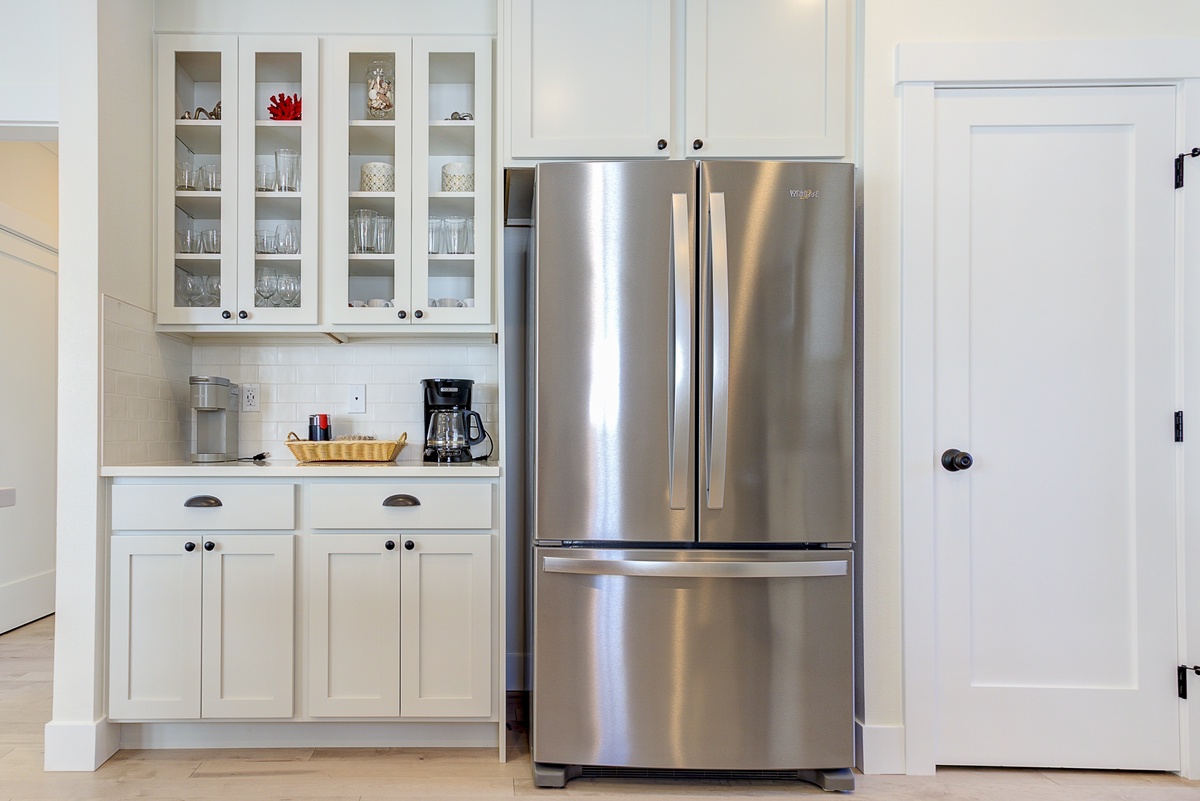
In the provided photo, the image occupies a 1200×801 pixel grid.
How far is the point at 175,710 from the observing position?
220 centimetres

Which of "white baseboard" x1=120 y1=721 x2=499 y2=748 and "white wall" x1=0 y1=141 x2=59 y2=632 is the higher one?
"white wall" x1=0 y1=141 x2=59 y2=632

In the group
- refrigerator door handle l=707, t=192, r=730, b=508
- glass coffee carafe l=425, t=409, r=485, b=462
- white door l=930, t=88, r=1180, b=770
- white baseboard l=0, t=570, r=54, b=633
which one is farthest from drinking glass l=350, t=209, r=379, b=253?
white baseboard l=0, t=570, r=54, b=633

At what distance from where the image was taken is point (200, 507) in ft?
7.30

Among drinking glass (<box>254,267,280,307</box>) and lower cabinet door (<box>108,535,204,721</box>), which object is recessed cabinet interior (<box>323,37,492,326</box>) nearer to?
drinking glass (<box>254,267,280,307</box>)

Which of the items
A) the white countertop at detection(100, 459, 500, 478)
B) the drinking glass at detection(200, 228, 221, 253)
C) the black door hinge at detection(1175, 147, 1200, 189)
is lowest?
the white countertop at detection(100, 459, 500, 478)

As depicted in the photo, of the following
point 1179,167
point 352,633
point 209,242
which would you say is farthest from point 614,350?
point 1179,167

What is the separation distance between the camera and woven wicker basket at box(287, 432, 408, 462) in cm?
249

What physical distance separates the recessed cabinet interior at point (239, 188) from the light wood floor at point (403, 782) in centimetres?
143

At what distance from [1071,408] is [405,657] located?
2.16m

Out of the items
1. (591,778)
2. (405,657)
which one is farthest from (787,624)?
(405,657)

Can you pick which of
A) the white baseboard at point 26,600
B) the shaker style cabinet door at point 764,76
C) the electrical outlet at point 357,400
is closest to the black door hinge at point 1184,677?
the shaker style cabinet door at point 764,76

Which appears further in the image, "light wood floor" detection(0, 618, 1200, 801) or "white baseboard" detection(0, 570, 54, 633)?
"white baseboard" detection(0, 570, 54, 633)

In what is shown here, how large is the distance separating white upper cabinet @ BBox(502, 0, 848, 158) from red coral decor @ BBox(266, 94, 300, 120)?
0.89m

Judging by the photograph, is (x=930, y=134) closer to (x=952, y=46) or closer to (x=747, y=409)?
(x=952, y=46)
